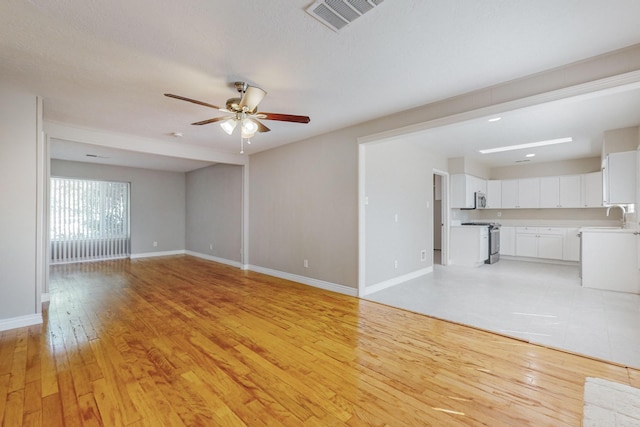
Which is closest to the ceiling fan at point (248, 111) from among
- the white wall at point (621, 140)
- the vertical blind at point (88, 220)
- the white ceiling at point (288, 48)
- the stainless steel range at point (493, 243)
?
the white ceiling at point (288, 48)

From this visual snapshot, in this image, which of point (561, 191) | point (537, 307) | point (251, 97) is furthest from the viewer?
point (561, 191)

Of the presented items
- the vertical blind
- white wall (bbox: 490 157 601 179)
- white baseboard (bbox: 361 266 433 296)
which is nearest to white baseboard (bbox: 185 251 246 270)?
the vertical blind

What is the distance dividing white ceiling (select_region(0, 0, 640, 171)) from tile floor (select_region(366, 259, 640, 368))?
8.08ft

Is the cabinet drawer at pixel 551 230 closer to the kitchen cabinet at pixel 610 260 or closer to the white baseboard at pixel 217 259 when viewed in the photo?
the kitchen cabinet at pixel 610 260

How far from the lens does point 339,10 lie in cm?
176

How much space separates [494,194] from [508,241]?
1276 mm

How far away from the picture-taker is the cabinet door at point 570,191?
652cm

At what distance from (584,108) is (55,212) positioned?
10.0m

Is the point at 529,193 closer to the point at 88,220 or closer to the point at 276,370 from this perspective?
the point at 276,370

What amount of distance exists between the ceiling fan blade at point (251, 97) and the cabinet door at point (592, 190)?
750 cm

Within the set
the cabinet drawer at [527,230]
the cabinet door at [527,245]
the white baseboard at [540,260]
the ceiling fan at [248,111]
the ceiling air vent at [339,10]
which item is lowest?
the white baseboard at [540,260]

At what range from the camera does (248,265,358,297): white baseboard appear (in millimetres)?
4196

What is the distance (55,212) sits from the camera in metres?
6.63

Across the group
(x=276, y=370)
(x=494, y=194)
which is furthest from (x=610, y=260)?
(x=276, y=370)
